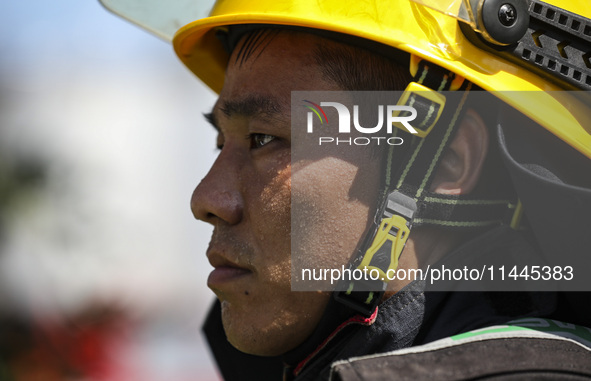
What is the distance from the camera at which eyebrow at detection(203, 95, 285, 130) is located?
2230 mm

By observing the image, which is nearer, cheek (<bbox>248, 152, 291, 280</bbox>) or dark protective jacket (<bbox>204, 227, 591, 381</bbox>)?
dark protective jacket (<bbox>204, 227, 591, 381</bbox>)

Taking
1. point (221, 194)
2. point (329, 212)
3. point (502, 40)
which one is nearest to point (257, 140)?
point (221, 194)

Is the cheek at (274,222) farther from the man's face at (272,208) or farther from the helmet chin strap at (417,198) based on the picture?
the helmet chin strap at (417,198)

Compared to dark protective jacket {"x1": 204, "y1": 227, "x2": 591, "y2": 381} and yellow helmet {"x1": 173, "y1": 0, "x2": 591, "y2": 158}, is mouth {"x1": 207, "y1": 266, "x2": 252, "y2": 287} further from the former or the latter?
yellow helmet {"x1": 173, "y1": 0, "x2": 591, "y2": 158}

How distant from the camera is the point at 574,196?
1925 millimetres

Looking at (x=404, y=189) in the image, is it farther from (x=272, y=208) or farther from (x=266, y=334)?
(x=266, y=334)

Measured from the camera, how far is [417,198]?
2.10 metres

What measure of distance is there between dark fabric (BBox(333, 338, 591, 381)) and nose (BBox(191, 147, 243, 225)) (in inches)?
29.1

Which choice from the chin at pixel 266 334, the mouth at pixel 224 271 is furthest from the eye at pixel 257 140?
the chin at pixel 266 334

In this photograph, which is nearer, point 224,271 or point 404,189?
point 404,189

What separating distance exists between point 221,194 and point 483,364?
102cm

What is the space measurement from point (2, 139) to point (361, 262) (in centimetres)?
509

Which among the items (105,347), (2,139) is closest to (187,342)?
(105,347)

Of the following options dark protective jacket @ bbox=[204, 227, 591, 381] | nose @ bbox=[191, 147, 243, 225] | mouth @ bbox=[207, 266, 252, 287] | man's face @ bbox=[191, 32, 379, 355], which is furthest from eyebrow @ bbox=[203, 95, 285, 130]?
dark protective jacket @ bbox=[204, 227, 591, 381]
